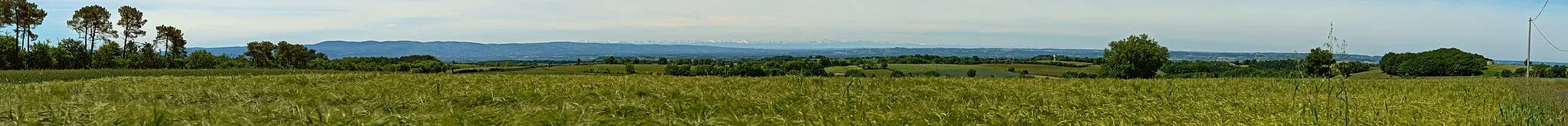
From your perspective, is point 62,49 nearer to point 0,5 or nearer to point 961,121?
point 0,5

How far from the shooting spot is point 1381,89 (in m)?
10.8

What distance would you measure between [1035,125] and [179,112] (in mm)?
4853

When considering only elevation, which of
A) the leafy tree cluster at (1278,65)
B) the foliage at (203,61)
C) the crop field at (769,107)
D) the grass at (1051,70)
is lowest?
the foliage at (203,61)

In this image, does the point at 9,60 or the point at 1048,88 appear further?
the point at 9,60

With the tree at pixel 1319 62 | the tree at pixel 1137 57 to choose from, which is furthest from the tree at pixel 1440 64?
the tree at pixel 1319 62

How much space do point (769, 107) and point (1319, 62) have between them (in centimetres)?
361

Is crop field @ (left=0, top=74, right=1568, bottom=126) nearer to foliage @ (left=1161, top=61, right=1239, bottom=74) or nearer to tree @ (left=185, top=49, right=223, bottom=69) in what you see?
foliage @ (left=1161, top=61, right=1239, bottom=74)

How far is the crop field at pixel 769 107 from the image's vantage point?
5.38 metres

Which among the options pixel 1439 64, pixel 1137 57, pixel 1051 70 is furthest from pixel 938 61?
pixel 1439 64

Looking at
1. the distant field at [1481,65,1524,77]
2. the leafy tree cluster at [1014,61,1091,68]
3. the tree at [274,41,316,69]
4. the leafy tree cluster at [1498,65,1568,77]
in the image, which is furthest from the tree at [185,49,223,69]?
the leafy tree cluster at [1498,65,1568,77]

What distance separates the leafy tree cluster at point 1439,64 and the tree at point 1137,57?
779 cm

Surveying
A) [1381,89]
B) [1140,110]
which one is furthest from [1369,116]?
[1381,89]

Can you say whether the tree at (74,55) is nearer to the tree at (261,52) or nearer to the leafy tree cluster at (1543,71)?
the tree at (261,52)

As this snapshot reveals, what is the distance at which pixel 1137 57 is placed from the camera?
105ft
